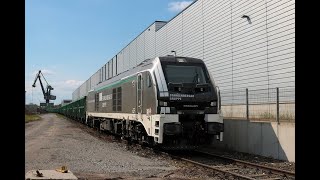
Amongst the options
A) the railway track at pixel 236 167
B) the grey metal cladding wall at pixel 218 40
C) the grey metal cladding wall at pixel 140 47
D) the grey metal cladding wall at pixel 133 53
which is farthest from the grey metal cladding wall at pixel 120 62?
the railway track at pixel 236 167

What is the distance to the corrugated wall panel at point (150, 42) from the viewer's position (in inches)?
1508

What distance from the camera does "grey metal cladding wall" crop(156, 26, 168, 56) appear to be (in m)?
34.6

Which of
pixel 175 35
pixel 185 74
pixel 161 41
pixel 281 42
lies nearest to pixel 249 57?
pixel 281 42

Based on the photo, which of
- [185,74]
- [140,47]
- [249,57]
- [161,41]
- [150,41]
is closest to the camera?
[185,74]

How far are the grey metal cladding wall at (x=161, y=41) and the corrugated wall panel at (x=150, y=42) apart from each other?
129 cm

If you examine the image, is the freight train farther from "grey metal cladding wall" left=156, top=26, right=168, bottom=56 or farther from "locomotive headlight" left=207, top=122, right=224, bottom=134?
"grey metal cladding wall" left=156, top=26, right=168, bottom=56

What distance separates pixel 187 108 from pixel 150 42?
26340 mm

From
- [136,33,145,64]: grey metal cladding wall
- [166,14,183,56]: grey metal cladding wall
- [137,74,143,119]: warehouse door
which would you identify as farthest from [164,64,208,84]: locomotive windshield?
[136,33,145,64]: grey metal cladding wall

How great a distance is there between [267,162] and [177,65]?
15.3ft

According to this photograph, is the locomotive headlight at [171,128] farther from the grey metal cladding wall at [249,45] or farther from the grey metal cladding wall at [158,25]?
the grey metal cladding wall at [158,25]

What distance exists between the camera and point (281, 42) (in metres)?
17.2

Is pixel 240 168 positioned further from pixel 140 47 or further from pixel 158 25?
pixel 140 47

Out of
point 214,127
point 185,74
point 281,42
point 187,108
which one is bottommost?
point 214,127

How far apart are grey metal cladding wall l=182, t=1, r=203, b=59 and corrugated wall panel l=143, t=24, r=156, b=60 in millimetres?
8739
